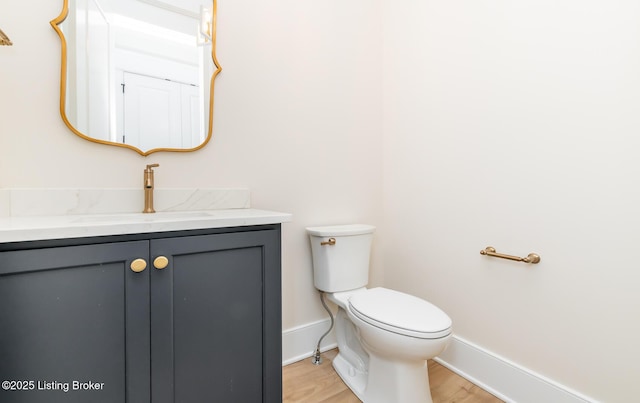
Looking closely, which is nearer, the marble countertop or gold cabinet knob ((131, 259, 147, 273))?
the marble countertop

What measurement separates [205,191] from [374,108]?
48.1 inches

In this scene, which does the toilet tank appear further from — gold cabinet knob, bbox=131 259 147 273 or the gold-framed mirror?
gold cabinet knob, bbox=131 259 147 273

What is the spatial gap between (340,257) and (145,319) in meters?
0.95

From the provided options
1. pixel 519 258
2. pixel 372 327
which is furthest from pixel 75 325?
pixel 519 258

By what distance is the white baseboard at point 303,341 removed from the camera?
5.21 feet

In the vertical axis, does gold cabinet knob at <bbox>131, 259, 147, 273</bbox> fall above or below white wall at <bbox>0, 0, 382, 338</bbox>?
below

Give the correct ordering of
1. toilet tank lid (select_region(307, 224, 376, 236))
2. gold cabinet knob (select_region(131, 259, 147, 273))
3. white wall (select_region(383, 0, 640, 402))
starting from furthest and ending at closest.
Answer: toilet tank lid (select_region(307, 224, 376, 236))
white wall (select_region(383, 0, 640, 402))
gold cabinet knob (select_region(131, 259, 147, 273))

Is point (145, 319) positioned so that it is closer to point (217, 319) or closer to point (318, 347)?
point (217, 319)

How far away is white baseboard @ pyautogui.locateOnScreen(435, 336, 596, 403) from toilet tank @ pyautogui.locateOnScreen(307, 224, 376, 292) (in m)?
0.60

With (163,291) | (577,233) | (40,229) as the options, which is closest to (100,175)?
(40,229)

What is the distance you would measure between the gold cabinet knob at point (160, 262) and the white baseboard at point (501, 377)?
1478mm

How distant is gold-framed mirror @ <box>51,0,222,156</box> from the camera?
3.69 ft

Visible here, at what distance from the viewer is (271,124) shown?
1.54m

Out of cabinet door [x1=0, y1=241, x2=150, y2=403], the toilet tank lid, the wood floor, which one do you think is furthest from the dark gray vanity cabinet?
the toilet tank lid
